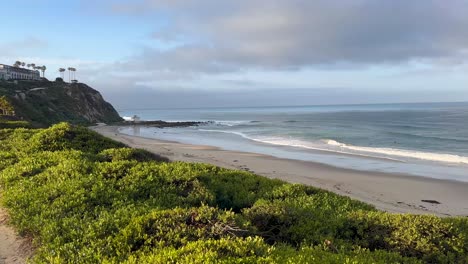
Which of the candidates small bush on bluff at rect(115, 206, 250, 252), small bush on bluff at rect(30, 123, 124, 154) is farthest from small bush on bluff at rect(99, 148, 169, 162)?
small bush on bluff at rect(115, 206, 250, 252)

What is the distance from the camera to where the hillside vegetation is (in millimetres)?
4383

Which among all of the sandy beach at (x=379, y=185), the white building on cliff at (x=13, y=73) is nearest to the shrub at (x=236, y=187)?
the sandy beach at (x=379, y=185)

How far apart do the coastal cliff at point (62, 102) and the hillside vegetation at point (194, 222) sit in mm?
51800

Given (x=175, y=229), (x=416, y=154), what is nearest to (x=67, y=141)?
(x=175, y=229)

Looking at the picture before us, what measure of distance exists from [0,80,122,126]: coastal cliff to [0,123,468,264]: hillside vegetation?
5180 cm

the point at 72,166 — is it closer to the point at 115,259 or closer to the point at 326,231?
the point at 115,259

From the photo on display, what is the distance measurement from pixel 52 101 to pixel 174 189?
255 feet

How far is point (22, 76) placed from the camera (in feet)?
350

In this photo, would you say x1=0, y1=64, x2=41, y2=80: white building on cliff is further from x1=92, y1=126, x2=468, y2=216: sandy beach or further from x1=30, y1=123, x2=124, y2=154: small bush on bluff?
x1=30, y1=123, x2=124, y2=154: small bush on bluff

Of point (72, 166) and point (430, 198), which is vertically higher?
point (72, 166)

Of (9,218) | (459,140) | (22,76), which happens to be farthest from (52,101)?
(9,218)

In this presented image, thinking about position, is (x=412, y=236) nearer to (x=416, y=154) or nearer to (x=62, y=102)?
(x=416, y=154)

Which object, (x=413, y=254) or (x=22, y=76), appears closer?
(x=413, y=254)

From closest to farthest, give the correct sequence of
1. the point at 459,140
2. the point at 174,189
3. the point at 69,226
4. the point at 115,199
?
1. the point at 69,226
2. the point at 115,199
3. the point at 174,189
4. the point at 459,140
